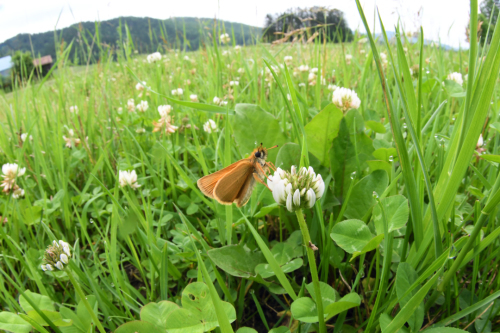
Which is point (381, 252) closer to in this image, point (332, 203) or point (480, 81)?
point (332, 203)

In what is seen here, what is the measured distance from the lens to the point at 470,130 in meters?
0.71

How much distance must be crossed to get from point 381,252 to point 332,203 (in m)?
0.26

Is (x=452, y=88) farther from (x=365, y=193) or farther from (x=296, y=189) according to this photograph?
(x=296, y=189)

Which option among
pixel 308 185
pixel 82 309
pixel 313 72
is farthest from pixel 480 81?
pixel 313 72

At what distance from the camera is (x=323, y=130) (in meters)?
1.33

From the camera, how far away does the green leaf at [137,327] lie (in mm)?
884

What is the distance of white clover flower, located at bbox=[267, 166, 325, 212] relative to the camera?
743mm

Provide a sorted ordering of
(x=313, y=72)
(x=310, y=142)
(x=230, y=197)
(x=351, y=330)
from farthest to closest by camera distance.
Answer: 1. (x=313, y=72)
2. (x=310, y=142)
3. (x=230, y=197)
4. (x=351, y=330)

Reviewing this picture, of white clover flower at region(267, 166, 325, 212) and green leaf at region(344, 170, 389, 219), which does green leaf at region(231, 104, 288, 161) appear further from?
white clover flower at region(267, 166, 325, 212)

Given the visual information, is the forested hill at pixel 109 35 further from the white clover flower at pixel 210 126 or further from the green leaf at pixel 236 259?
the green leaf at pixel 236 259

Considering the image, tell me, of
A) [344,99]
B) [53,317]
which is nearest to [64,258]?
[53,317]

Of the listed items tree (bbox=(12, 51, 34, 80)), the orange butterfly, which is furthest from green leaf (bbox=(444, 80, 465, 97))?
tree (bbox=(12, 51, 34, 80))

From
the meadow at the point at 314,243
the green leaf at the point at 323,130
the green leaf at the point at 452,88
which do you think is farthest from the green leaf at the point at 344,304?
the green leaf at the point at 452,88

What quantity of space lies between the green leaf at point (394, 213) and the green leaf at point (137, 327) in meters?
0.69
